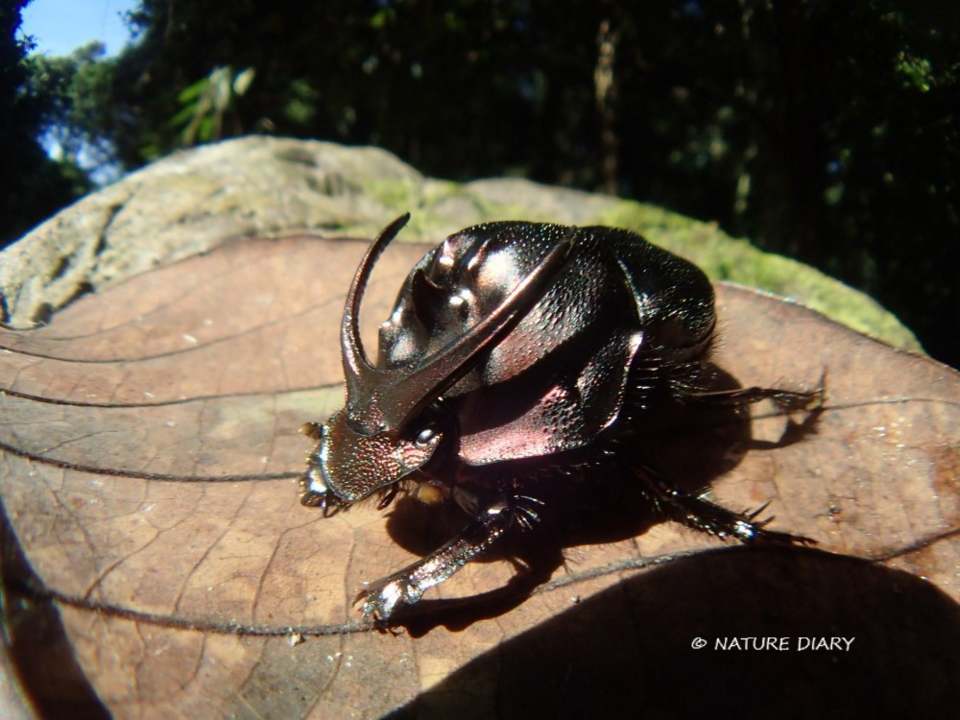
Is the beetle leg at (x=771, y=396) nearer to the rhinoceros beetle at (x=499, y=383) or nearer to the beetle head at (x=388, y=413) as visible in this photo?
the rhinoceros beetle at (x=499, y=383)

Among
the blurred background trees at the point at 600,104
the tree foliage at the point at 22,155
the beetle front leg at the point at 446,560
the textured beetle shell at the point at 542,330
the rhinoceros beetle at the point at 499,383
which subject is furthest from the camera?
the blurred background trees at the point at 600,104

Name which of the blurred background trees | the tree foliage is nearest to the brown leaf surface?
the tree foliage

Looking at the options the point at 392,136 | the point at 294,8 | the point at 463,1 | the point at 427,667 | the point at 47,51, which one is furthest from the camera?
the point at 392,136

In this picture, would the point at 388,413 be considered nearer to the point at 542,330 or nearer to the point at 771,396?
the point at 542,330

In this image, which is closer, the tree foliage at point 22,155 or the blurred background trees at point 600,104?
the tree foliage at point 22,155

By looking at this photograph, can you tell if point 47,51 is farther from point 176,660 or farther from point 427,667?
point 427,667

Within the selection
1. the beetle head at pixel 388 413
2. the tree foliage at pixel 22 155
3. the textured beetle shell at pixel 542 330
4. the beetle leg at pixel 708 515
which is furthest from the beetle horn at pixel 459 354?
the tree foliage at pixel 22 155

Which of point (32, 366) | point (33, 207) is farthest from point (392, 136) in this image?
point (32, 366)
